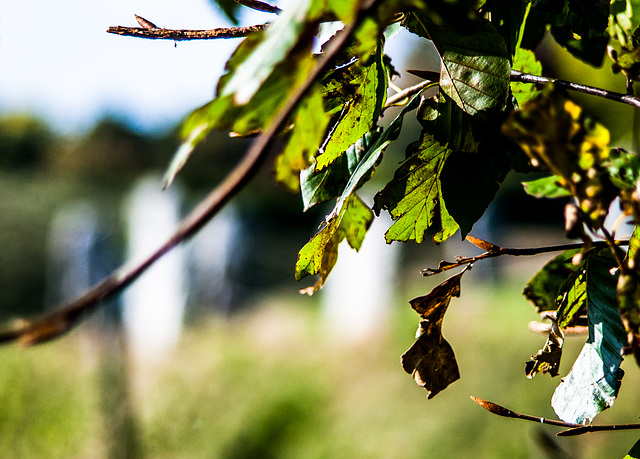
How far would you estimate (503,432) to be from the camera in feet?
10.3

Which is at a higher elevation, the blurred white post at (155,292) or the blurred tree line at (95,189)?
the blurred white post at (155,292)

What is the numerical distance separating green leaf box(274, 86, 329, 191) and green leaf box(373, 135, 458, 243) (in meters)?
0.16

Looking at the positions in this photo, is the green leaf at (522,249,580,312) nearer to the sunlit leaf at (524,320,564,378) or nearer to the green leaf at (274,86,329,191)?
the sunlit leaf at (524,320,564,378)

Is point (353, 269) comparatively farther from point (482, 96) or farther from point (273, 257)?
point (482, 96)

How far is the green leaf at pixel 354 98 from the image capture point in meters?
0.39

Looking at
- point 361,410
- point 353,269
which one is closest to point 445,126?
point 361,410

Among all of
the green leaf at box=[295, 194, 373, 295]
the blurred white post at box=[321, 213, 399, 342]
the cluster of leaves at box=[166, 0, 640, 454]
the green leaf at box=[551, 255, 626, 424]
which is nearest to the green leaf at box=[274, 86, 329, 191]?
the cluster of leaves at box=[166, 0, 640, 454]

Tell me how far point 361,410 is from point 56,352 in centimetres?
296

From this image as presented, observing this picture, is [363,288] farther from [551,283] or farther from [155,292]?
[551,283]

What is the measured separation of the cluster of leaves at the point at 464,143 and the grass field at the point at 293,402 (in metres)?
2.48

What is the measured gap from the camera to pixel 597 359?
0.38m

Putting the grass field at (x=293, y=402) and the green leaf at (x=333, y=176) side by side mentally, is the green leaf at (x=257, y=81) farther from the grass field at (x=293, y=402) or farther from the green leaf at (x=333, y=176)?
the grass field at (x=293, y=402)

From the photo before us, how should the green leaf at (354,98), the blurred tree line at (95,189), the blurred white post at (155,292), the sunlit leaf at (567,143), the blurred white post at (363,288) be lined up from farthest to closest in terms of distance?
the blurred tree line at (95,189) → the blurred white post at (155,292) → the blurred white post at (363,288) → the green leaf at (354,98) → the sunlit leaf at (567,143)

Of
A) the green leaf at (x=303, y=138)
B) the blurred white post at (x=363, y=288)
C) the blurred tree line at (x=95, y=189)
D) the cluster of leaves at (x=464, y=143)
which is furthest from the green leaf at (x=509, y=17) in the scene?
the blurred tree line at (x=95, y=189)
